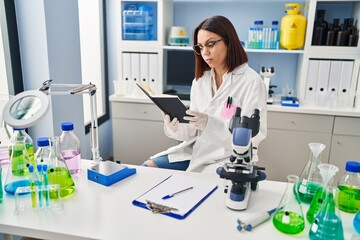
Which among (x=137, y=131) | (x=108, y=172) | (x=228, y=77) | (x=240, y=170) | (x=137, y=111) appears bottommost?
(x=137, y=131)

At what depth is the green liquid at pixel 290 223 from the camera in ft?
3.04

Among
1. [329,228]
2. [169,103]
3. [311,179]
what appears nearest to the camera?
[329,228]

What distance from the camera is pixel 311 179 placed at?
110cm

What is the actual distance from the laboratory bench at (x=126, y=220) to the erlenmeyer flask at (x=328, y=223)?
59mm

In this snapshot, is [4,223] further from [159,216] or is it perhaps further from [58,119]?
[58,119]

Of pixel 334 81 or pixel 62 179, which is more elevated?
pixel 334 81

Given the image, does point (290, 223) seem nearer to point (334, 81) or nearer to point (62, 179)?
point (62, 179)

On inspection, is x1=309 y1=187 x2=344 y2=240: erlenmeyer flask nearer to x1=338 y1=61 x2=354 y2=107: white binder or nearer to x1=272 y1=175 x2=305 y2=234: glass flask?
x1=272 y1=175 x2=305 y2=234: glass flask

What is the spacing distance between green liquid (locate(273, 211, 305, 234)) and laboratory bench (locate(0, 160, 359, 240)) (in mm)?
16

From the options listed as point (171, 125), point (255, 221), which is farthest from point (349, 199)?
point (171, 125)

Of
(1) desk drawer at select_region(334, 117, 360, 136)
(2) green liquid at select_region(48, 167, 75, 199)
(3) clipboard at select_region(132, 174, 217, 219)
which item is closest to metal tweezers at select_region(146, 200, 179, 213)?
(3) clipboard at select_region(132, 174, 217, 219)

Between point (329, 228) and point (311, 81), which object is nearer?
point (329, 228)

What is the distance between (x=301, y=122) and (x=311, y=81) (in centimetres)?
37

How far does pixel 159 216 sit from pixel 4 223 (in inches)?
18.6
